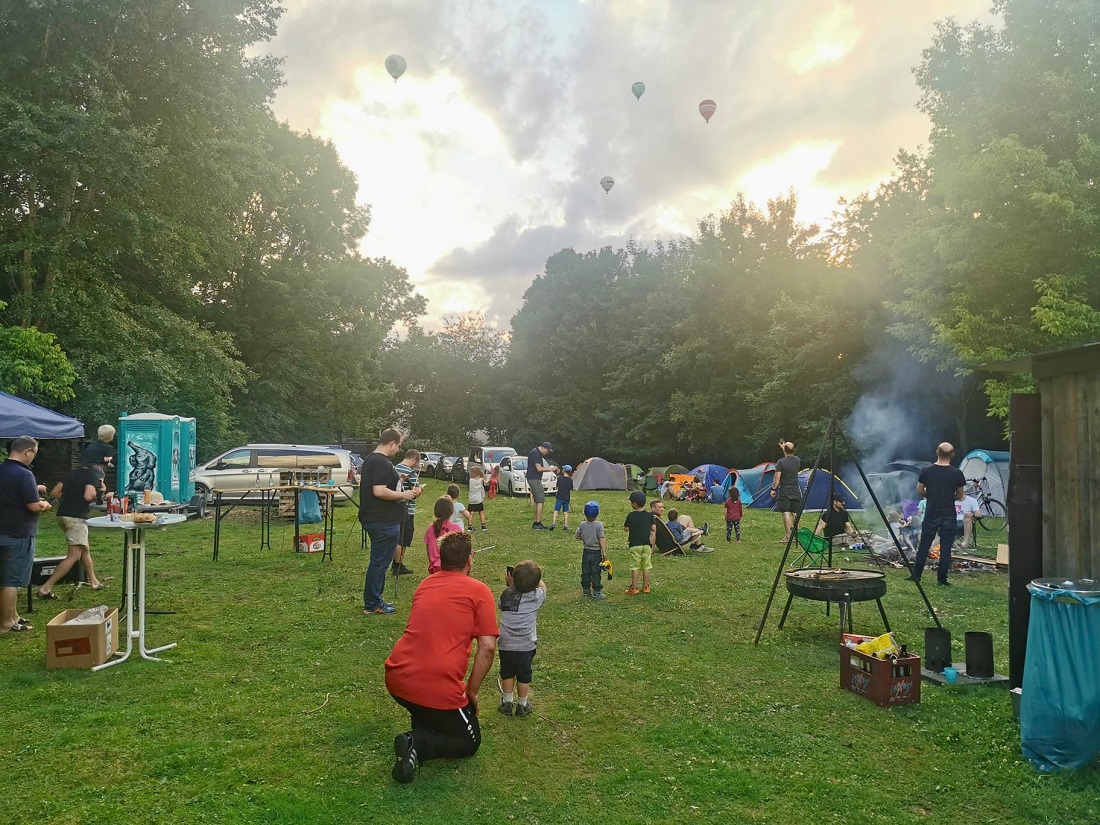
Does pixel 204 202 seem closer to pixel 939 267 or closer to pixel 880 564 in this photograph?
pixel 880 564

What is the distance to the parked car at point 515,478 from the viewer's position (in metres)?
24.0

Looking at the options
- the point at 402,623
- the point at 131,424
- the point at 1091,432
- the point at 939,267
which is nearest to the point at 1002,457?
the point at 939,267

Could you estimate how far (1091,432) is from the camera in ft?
14.5

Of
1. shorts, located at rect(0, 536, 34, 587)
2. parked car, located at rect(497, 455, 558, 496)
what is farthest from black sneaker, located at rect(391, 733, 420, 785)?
parked car, located at rect(497, 455, 558, 496)

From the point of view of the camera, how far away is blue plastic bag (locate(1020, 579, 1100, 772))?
12.7 ft

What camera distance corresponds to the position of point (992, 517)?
1614cm

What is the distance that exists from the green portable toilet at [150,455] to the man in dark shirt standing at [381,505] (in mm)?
11218

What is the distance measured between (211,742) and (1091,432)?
5.87 meters

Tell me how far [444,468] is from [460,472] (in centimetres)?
266

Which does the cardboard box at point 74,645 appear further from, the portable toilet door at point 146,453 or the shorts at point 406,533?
the portable toilet door at point 146,453

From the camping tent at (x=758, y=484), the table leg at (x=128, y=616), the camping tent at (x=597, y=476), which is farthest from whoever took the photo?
the camping tent at (x=597, y=476)

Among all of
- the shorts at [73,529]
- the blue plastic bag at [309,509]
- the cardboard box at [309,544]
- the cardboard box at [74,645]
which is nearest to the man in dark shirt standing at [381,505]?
the cardboard box at [74,645]

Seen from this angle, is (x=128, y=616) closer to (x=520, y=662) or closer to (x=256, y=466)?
(x=520, y=662)

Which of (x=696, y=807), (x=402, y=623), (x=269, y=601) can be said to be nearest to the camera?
(x=696, y=807)
